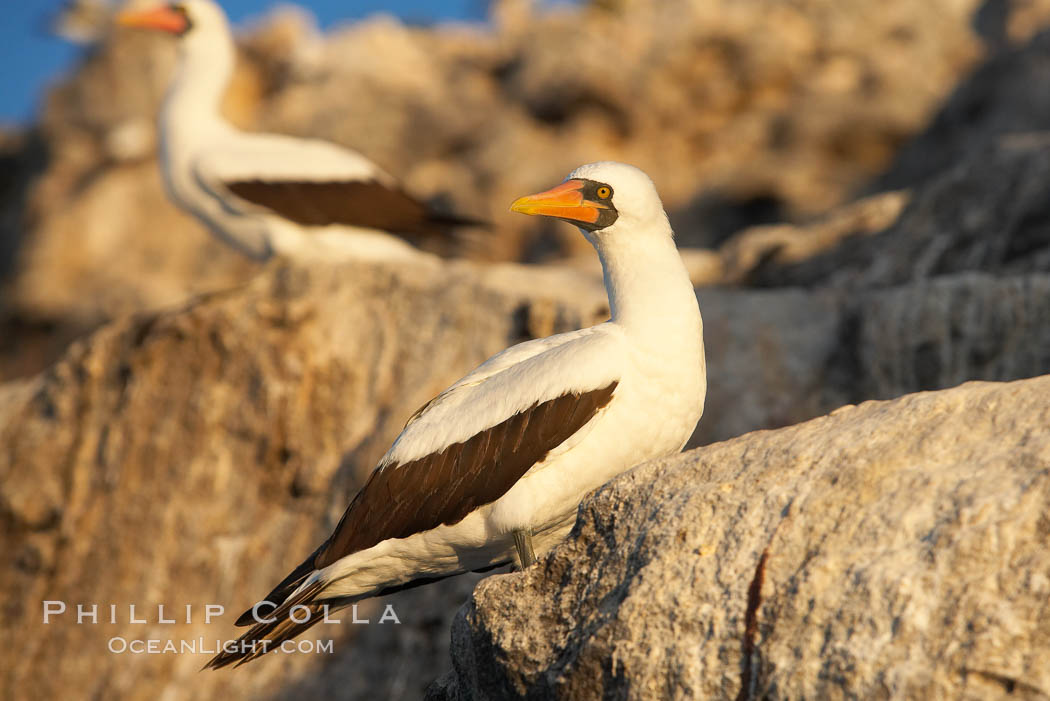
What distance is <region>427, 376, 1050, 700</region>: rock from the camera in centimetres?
279

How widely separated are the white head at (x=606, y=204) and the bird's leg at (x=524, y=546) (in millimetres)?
1289

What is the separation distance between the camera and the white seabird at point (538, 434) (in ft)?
14.5

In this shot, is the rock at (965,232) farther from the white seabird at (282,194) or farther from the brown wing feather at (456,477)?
the brown wing feather at (456,477)

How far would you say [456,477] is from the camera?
4.58m

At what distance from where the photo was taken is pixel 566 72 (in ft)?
71.0

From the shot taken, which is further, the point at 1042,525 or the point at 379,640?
the point at 379,640

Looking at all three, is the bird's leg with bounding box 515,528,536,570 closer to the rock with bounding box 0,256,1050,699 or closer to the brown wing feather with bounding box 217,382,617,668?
the brown wing feather with bounding box 217,382,617,668

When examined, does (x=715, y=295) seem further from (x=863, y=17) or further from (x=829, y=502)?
(x=863, y=17)

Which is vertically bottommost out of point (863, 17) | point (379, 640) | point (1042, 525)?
A: point (379, 640)

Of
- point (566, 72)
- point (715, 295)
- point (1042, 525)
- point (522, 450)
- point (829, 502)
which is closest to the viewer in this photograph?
point (1042, 525)

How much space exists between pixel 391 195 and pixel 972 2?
675 inches

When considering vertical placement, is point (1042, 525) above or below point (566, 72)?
below

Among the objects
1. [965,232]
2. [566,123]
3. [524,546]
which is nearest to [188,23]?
[965,232]

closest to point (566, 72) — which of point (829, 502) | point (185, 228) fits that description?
point (185, 228)
